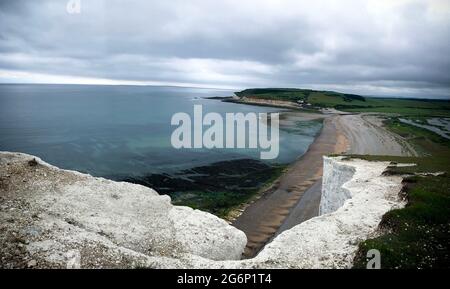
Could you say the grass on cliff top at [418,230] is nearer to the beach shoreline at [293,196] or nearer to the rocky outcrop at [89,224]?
the rocky outcrop at [89,224]

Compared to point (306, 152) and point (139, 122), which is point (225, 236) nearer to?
point (306, 152)

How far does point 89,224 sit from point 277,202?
28.4 m

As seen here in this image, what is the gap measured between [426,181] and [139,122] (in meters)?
106

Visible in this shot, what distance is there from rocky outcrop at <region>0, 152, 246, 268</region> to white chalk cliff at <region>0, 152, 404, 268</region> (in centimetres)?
4

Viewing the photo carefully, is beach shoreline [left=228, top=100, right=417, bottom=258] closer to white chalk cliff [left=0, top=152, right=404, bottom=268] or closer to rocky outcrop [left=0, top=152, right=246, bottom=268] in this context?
rocky outcrop [left=0, top=152, right=246, bottom=268]

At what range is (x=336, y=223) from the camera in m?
20.0

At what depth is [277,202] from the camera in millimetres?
43250

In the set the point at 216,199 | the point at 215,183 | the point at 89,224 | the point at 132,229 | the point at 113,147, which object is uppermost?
the point at 89,224

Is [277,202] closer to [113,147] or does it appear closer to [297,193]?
[297,193]

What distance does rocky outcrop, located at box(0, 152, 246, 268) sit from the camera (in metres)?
14.9

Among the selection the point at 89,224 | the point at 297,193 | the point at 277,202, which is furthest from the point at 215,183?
the point at 89,224

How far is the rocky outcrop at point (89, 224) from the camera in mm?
14914

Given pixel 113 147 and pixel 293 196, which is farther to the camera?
pixel 113 147
